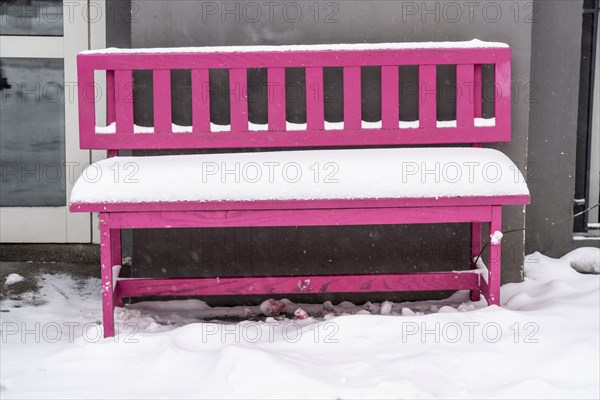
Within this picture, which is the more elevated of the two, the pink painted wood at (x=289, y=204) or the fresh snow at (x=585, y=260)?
the pink painted wood at (x=289, y=204)

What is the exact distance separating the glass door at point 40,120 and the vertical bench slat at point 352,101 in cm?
163

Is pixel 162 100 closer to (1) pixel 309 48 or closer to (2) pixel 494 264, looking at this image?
(1) pixel 309 48

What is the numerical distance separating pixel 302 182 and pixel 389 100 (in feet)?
2.00

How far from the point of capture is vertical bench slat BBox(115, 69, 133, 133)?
2930 mm

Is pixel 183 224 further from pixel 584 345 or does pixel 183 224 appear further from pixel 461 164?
pixel 584 345

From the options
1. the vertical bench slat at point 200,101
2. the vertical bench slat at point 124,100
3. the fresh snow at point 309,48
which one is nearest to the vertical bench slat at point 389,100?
the fresh snow at point 309,48

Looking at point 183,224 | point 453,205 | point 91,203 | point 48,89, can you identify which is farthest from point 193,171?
point 48,89

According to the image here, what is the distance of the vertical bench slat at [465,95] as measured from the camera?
2957 mm

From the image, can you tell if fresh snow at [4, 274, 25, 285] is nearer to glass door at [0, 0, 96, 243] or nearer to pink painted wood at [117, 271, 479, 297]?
glass door at [0, 0, 96, 243]

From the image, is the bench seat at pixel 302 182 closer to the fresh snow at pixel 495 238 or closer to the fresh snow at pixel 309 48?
the fresh snow at pixel 495 238

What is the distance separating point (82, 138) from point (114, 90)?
24cm

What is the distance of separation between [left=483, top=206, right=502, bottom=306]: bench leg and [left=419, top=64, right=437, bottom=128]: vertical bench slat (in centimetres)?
50

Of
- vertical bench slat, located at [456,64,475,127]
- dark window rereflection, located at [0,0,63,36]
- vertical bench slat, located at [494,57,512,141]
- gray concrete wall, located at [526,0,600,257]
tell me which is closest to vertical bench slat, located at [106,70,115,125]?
dark window rereflection, located at [0,0,63,36]

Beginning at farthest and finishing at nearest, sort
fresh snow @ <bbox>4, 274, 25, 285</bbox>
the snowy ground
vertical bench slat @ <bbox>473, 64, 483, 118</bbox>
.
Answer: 1. fresh snow @ <bbox>4, 274, 25, 285</bbox>
2. vertical bench slat @ <bbox>473, 64, 483, 118</bbox>
3. the snowy ground
